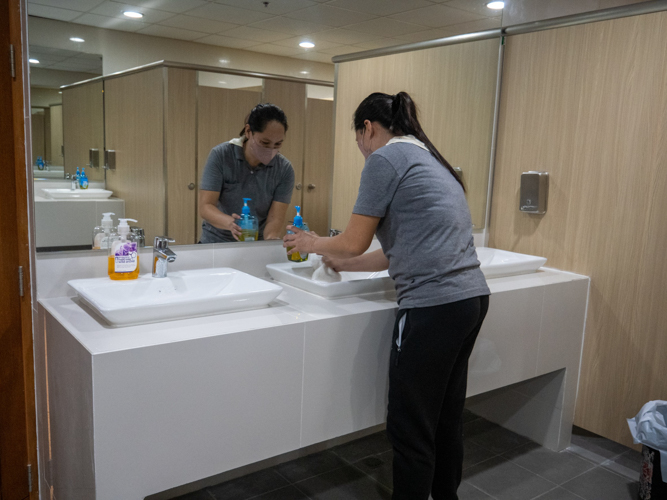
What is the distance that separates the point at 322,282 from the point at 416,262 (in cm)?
43

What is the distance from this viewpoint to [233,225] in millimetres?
2082

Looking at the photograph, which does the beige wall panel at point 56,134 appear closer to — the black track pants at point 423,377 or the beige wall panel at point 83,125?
the beige wall panel at point 83,125

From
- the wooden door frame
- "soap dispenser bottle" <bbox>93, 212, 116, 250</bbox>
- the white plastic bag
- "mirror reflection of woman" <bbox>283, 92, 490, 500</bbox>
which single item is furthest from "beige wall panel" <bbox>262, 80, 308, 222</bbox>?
the white plastic bag

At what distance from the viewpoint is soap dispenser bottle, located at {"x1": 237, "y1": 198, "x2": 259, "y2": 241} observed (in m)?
2.10

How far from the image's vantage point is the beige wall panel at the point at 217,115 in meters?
1.91

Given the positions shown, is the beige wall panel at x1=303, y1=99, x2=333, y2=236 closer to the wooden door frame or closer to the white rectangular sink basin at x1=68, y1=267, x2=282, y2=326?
the white rectangular sink basin at x1=68, y1=267, x2=282, y2=326

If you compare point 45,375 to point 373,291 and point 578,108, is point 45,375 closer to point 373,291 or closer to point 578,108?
point 373,291

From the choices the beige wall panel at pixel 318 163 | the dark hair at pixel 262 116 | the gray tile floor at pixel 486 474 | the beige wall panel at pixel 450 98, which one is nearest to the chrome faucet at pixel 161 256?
the dark hair at pixel 262 116

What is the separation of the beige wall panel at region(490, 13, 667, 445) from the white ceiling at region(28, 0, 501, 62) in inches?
15.5

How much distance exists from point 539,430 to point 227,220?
1.71 meters

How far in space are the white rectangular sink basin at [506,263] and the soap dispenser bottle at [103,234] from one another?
137 centimetres

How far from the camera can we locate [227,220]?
206 cm

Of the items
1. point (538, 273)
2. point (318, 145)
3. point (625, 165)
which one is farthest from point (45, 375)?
point (625, 165)

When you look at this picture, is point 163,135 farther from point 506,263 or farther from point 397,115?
point 506,263
